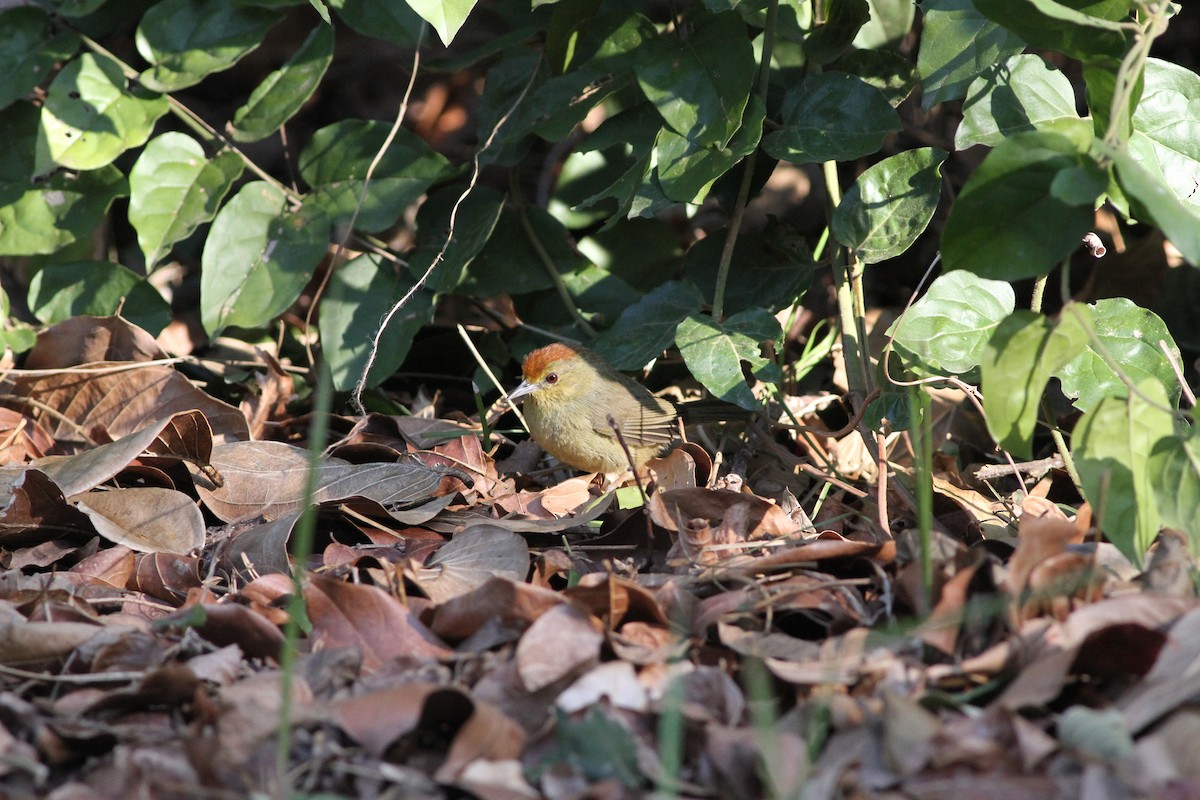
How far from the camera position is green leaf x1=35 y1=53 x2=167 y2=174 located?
4.03 metres

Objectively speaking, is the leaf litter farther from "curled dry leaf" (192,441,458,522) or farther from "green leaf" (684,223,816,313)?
"green leaf" (684,223,816,313)

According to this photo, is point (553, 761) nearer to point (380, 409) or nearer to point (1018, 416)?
point (1018, 416)

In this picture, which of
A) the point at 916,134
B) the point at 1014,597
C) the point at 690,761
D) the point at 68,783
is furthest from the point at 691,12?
the point at 68,783

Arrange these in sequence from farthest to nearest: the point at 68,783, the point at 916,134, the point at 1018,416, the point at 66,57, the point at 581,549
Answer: the point at 916,134 < the point at 66,57 < the point at 581,549 < the point at 1018,416 < the point at 68,783

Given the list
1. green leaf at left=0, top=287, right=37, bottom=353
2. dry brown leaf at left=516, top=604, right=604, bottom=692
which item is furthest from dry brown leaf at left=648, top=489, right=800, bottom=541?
green leaf at left=0, top=287, right=37, bottom=353

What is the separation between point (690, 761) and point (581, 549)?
3.75 feet

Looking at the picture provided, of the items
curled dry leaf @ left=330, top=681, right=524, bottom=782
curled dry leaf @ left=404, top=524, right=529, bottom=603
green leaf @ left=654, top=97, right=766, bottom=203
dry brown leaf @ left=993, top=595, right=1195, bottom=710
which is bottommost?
curled dry leaf @ left=404, top=524, right=529, bottom=603

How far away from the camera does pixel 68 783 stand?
6.70ft

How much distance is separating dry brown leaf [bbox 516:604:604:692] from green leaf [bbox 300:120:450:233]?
7.41ft

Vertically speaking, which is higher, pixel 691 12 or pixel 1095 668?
pixel 691 12

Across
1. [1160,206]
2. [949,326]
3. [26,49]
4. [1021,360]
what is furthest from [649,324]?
[26,49]

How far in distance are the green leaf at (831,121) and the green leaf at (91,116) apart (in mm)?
2344

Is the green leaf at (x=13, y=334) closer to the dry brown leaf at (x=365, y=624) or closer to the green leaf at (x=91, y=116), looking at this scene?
the green leaf at (x=91, y=116)

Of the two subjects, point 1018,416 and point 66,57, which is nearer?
point 1018,416
